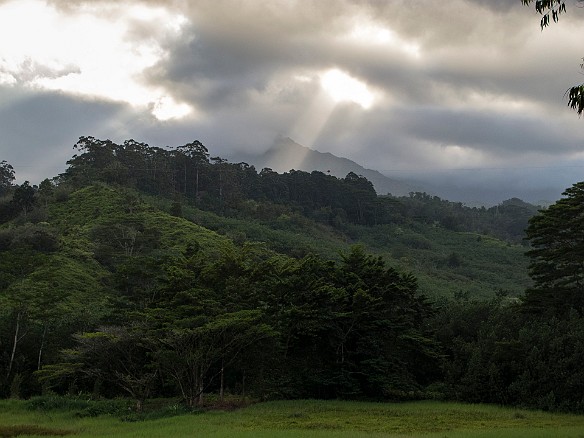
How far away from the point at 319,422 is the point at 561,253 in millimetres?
21123

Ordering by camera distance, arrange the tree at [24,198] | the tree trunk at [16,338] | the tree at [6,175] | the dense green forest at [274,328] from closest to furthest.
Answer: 1. the dense green forest at [274,328]
2. the tree trunk at [16,338]
3. the tree at [24,198]
4. the tree at [6,175]

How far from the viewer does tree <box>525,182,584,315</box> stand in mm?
35719

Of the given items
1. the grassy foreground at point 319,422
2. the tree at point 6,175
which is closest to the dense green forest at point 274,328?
the grassy foreground at point 319,422

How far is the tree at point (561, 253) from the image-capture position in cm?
3572

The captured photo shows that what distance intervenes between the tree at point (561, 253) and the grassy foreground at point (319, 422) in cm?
1054

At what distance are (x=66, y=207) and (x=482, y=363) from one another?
205 ft

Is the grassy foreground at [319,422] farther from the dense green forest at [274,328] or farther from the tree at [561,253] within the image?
the tree at [561,253]

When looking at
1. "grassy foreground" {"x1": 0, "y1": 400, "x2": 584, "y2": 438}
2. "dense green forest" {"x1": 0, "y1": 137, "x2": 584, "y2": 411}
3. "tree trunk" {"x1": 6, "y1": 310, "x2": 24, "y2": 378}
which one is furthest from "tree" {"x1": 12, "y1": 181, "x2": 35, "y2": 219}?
"grassy foreground" {"x1": 0, "y1": 400, "x2": 584, "y2": 438}

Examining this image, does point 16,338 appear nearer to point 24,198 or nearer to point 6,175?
point 24,198

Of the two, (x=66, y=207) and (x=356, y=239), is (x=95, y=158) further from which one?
(x=356, y=239)

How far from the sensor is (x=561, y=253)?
35594mm

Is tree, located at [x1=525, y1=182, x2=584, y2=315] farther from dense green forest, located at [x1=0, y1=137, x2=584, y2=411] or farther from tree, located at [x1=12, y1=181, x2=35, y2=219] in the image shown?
tree, located at [x1=12, y1=181, x2=35, y2=219]

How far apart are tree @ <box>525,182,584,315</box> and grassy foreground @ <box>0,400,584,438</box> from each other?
10.5 m

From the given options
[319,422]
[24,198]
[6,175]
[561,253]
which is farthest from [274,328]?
[6,175]
